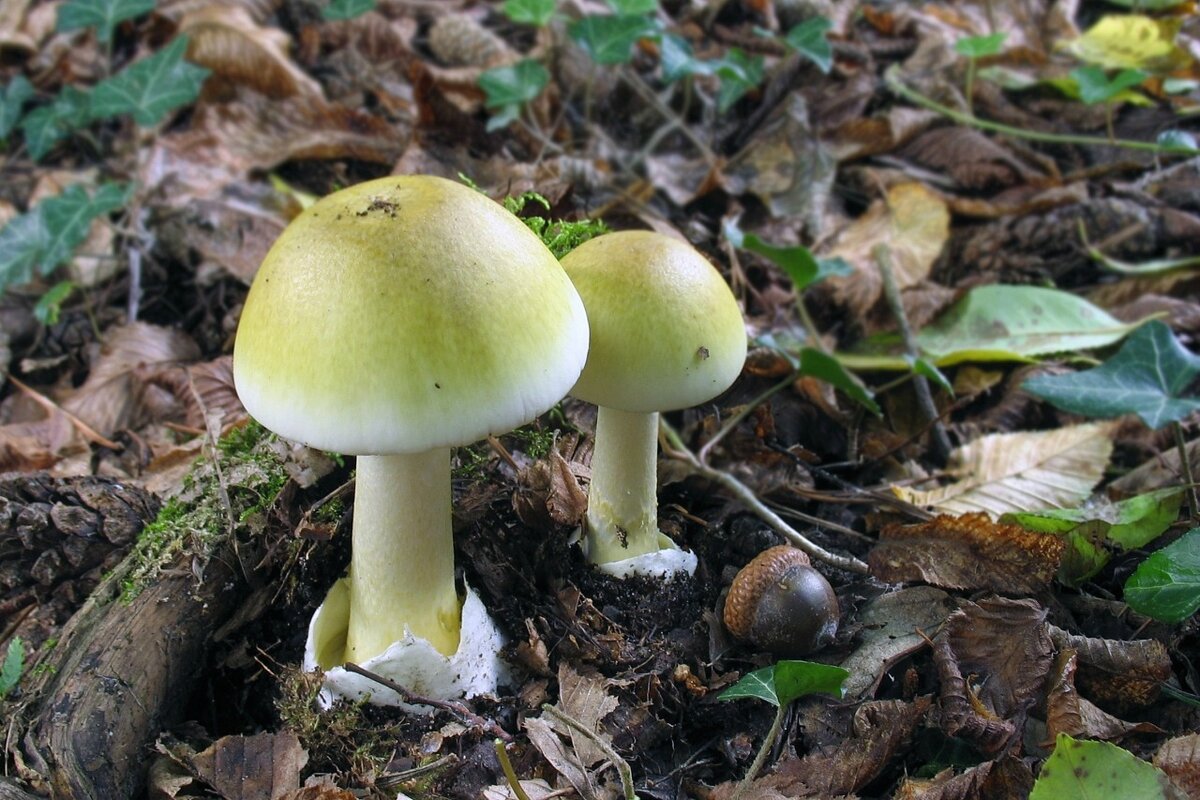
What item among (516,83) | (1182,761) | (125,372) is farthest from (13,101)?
(1182,761)

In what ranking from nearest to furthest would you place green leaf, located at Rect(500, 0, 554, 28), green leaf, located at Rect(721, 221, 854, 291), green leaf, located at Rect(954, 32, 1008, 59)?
1. green leaf, located at Rect(721, 221, 854, 291)
2. green leaf, located at Rect(500, 0, 554, 28)
3. green leaf, located at Rect(954, 32, 1008, 59)

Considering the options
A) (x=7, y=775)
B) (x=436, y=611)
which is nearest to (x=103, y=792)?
(x=7, y=775)

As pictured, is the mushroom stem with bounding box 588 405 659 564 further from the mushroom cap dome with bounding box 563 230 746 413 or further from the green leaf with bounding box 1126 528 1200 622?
the green leaf with bounding box 1126 528 1200 622

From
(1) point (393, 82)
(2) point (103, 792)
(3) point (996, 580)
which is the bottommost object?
(2) point (103, 792)

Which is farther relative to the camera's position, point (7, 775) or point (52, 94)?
point (52, 94)

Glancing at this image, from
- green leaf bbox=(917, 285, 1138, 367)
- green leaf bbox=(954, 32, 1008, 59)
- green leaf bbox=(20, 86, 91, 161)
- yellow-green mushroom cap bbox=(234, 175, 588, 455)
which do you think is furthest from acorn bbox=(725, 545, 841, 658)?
green leaf bbox=(20, 86, 91, 161)

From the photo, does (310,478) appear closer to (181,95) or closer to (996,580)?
(996,580)

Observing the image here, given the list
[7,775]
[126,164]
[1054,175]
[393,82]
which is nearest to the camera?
[7,775]
